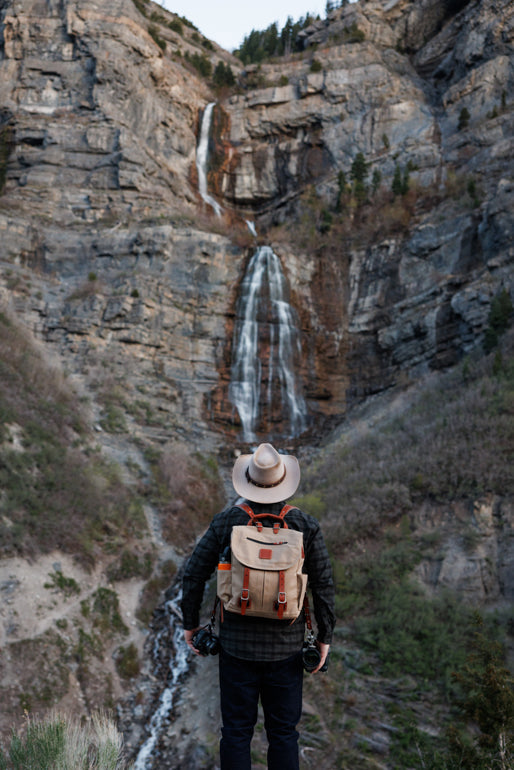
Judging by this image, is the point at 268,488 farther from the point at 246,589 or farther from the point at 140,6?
the point at 140,6

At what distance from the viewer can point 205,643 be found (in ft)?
11.1

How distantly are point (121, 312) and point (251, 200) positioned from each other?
2174 centimetres

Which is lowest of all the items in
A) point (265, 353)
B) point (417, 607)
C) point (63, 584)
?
point (63, 584)

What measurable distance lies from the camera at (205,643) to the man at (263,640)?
0.17 ft

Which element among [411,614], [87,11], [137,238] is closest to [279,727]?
[411,614]

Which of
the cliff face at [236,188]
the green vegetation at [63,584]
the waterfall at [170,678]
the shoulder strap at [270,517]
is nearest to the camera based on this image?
the shoulder strap at [270,517]

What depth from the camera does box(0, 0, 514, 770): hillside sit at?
8.17 metres

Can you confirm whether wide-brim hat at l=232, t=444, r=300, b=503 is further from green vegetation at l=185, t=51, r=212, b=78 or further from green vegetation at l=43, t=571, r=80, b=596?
green vegetation at l=185, t=51, r=212, b=78

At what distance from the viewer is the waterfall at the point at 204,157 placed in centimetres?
4084

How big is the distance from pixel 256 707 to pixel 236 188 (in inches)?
1742

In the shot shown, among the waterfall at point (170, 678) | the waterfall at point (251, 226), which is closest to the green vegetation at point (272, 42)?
the waterfall at point (251, 226)

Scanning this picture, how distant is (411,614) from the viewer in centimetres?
816

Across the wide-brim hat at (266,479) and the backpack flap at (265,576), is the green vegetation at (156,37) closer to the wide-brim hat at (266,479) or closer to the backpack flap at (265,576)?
the wide-brim hat at (266,479)

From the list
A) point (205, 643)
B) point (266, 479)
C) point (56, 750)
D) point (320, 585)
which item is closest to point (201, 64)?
point (266, 479)
